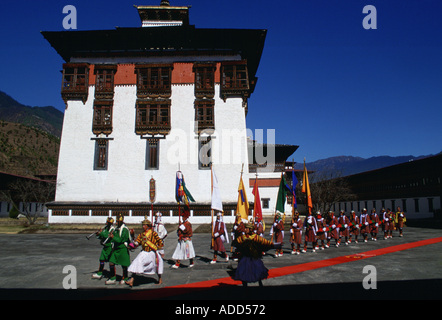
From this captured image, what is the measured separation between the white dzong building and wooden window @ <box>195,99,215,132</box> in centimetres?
10

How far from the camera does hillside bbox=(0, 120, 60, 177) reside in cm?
7294

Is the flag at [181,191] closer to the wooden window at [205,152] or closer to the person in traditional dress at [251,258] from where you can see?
the person in traditional dress at [251,258]

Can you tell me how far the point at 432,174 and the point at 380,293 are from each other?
116 feet

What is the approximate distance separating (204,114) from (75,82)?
13468mm

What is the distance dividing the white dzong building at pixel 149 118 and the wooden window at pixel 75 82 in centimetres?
10

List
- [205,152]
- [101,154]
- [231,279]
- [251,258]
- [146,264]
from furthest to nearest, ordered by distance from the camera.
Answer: [101,154], [205,152], [231,279], [146,264], [251,258]

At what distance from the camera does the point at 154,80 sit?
28859 mm

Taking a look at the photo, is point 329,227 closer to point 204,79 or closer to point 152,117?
point 204,79

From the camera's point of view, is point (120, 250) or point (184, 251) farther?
point (184, 251)

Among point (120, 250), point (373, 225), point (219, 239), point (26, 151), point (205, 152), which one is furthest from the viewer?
point (26, 151)

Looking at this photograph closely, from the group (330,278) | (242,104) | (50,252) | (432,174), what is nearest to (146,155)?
(242,104)

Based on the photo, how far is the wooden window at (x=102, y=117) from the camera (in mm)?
28062

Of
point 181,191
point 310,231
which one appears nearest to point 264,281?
point 181,191
